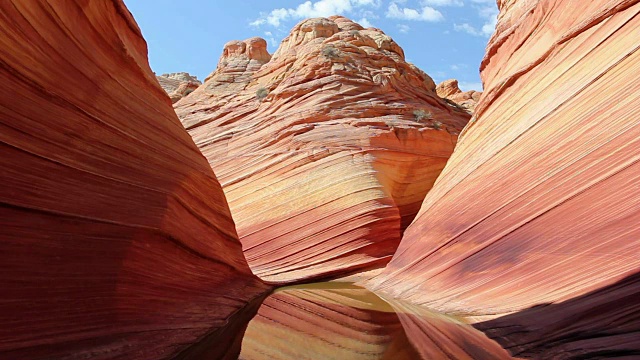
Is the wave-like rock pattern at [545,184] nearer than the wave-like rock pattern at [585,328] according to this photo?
No

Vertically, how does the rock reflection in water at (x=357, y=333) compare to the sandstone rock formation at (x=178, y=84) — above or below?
below

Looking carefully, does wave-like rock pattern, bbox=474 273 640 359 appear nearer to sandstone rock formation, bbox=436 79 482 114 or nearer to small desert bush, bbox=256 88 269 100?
small desert bush, bbox=256 88 269 100

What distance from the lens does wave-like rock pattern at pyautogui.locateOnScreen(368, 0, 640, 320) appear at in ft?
12.3

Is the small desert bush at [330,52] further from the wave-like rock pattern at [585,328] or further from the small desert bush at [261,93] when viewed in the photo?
the wave-like rock pattern at [585,328]

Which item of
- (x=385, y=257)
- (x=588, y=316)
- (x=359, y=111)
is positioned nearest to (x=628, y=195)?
(x=588, y=316)

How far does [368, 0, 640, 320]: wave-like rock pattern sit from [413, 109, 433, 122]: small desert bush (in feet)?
15.8

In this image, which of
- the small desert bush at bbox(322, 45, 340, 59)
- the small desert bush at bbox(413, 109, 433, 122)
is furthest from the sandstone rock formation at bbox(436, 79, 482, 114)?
the small desert bush at bbox(322, 45, 340, 59)

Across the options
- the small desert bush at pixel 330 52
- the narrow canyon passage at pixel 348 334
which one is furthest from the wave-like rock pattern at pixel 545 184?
the small desert bush at pixel 330 52

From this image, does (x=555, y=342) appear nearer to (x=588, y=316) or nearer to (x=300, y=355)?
(x=588, y=316)

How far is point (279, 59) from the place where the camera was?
14.8 meters

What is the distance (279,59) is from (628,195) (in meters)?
12.2

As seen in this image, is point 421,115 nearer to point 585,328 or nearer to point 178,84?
point 585,328

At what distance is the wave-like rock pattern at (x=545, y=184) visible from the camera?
12.3 ft

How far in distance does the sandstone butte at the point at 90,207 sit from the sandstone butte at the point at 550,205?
230cm
